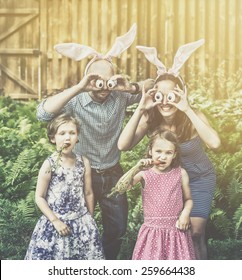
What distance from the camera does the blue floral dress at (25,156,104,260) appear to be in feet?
22.6

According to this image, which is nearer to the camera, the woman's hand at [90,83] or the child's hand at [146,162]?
the child's hand at [146,162]

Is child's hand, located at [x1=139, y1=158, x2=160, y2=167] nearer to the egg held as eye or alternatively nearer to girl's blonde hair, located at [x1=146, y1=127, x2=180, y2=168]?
girl's blonde hair, located at [x1=146, y1=127, x2=180, y2=168]

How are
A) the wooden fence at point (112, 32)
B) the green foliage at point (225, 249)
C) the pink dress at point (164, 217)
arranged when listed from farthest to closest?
the wooden fence at point (112, 32) → the green foliage at point (225, 249) → the pink dress at point (164, 217)

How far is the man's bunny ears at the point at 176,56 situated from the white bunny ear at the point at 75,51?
417 millimetres

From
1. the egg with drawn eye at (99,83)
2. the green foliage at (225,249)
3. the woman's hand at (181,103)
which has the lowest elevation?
the green foliage at (225,249)

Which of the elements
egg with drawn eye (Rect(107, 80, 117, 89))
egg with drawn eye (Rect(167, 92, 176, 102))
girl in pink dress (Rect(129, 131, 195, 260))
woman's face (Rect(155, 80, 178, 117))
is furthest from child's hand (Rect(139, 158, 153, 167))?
egg with drawn eye (Rect(107, 80, 117, 89))

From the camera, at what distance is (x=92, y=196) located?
696 centimetres

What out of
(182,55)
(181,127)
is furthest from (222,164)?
(182,55)

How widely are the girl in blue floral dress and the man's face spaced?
25 centimetres

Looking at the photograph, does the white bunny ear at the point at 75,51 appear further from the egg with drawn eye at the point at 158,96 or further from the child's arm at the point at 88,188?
the child's arm at the point at 88,188

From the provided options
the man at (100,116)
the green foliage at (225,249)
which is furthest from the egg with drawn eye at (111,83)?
the green foliage at (225,249)

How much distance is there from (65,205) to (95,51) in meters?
1.21

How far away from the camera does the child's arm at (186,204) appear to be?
6.82 meters
